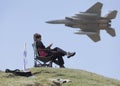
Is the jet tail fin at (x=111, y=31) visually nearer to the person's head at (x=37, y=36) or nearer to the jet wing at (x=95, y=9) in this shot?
the jet wing at (x=95, y=9)

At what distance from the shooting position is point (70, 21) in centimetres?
4391

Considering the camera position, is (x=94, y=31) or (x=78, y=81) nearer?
(x=78, y=81)

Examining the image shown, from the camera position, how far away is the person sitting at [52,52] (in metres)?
20.4

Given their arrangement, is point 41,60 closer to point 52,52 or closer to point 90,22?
point 52,52

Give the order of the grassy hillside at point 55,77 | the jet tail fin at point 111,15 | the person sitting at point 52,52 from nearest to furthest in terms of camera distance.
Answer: the grassy hillside at point 55,77 < the person sitting at point 52,52 < the jet tail fin at point 111,15

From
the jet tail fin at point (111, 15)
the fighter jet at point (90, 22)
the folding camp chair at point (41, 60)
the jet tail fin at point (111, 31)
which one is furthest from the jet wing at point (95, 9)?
the folding camp chair at point (41, 60)

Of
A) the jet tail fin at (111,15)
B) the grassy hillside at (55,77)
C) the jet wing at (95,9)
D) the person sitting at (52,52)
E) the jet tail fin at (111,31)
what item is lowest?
the grassy hillside at (55,77)

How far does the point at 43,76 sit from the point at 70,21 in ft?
87.3

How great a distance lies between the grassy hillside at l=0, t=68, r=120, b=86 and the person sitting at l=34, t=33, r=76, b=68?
3.59 ft

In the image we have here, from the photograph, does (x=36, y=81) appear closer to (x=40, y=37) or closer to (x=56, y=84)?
(x=56, y=84)

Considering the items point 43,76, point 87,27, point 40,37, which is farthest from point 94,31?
point 43,76

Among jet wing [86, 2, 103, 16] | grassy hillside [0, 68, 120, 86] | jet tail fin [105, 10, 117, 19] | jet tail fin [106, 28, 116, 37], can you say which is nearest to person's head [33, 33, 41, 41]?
grassy hillside [0, 68, 120, 86]

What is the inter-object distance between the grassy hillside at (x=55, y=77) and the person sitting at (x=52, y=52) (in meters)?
1.09

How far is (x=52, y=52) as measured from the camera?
20.5 metres
